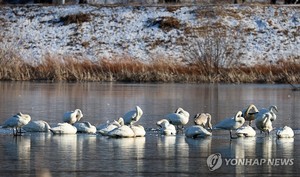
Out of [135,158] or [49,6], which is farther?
[49,6]

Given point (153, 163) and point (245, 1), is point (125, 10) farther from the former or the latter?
point (153, 163)

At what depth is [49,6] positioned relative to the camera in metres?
55.4

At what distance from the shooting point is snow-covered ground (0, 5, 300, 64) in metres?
47.5

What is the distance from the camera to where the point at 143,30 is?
50844mm

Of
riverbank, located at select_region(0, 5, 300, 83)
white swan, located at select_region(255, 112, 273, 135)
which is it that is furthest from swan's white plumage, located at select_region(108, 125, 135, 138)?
riverbank, located at select_region(0, 5, 300, 83)

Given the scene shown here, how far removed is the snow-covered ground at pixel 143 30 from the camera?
156 ft

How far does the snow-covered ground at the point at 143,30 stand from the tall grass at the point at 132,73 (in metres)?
8.07

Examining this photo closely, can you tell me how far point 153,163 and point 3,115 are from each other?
6.88 meters

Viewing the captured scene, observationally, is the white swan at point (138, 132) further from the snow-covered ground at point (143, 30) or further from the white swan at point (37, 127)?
the snow-covered ground at point (143, 30)

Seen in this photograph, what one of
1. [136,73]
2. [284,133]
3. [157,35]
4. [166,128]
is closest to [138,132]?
[166,128]

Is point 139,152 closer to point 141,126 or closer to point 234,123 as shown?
point 141,126

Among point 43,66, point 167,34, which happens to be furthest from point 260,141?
point 167,34

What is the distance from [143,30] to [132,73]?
1528 cm

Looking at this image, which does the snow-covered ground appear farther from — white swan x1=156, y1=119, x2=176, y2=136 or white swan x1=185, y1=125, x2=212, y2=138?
white swan x1=185, y1=125, x2=212, y2=138
